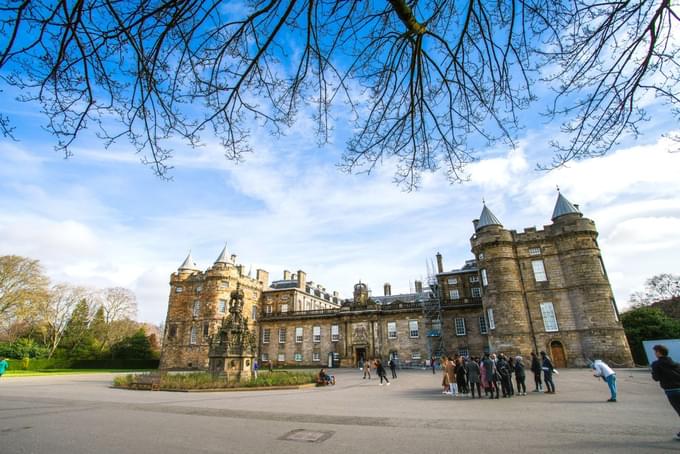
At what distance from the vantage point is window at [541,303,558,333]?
26.7 m

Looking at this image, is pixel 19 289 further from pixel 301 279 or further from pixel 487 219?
pixel 487 219

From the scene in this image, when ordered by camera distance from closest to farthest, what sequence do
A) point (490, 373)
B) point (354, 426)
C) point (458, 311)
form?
point (354, 426) < point (490, 373) < point (458, 311)

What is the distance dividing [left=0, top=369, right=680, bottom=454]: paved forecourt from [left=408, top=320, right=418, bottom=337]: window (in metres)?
24.6

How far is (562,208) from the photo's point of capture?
28.9m

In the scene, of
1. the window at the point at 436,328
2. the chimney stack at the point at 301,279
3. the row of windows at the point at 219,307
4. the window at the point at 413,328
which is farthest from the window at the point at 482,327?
the row of windows at the point at 219,307

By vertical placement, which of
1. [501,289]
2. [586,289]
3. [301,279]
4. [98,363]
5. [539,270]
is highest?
[301,279]

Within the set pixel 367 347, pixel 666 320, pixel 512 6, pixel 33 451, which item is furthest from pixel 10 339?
pixel 666 320

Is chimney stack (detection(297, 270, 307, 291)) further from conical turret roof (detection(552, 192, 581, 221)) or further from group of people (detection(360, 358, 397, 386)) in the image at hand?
conical turret roof (detection(552, 192, 581, 221))

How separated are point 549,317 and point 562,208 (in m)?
9.63

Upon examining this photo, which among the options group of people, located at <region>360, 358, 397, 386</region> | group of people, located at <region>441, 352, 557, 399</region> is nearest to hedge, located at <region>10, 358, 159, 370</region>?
group of people, located at <region>360, 358, 397, 386</region>

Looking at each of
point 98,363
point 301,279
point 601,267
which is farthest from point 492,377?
point 98,363

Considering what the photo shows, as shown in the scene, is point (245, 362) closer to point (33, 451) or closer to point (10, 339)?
point (33, 451)

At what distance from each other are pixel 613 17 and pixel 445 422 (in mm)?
7755

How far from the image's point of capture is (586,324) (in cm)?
2548
